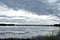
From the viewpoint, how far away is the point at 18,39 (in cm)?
1224

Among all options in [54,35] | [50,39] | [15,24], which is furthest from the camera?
[15,24]

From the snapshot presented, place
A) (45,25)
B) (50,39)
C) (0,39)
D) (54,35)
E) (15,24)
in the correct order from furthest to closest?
(15,24)
(45,25)
(0,39)
(54,35)
(50,39)

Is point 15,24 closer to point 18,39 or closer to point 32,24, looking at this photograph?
point 32,24

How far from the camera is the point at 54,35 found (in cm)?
958

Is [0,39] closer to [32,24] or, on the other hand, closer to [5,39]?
[5,39]

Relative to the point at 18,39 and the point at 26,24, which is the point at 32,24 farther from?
the point at 18,39

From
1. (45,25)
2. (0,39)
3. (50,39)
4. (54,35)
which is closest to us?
(50,39)

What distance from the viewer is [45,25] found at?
2058 centimetres

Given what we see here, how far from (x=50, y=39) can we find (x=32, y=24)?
44.3 ft

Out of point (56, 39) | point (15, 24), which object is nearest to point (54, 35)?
point (56, 39)

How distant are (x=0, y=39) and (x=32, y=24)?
1010cm

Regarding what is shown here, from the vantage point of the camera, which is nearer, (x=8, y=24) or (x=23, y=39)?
(x=23, y=39)

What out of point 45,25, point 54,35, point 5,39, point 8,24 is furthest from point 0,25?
point 54,35

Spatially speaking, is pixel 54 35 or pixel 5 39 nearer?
pixel 54 35
